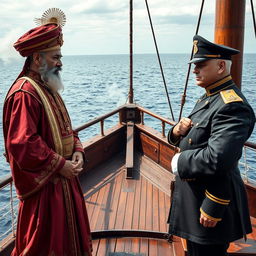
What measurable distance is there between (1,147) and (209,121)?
38.0 ft

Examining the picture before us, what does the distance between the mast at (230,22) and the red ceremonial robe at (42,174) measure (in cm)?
137

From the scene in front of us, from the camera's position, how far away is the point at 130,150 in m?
4.91

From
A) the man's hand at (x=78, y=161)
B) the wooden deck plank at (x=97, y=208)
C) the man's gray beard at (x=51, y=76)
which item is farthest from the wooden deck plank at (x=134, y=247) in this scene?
the man's gray beard at (x=51, y=76)

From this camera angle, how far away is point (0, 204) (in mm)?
6844

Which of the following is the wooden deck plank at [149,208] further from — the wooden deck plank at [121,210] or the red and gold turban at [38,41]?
the red and gold turban at [38,41]

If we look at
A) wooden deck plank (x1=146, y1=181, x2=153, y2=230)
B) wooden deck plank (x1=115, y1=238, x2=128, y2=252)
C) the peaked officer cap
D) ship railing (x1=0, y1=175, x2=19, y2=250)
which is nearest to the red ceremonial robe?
ship railing (x1=0, y1=175, x2=19, y2=250)

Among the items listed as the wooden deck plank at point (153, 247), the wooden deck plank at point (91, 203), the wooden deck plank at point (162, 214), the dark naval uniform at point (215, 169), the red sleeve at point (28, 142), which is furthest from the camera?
the wooden deck plank at point (91, 203)

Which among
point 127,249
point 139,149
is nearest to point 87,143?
point 139,149

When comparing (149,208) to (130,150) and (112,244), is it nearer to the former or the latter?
(112,244)

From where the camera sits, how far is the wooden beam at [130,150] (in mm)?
4539

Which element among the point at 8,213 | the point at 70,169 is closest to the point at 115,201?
the point at 70,169

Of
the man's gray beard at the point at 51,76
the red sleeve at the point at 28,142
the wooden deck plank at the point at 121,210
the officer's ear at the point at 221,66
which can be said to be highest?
the officer's ear at the point at 221,66

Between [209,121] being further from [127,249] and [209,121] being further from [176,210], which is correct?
[127,249]

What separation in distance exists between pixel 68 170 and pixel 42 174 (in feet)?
0.56
